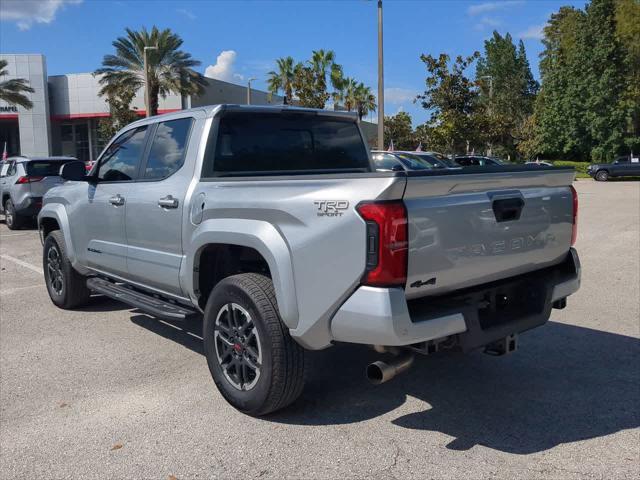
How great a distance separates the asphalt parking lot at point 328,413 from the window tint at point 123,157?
1517mm

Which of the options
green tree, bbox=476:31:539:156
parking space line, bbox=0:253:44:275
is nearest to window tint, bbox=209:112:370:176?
parking space line, bbox=0:253:44:275

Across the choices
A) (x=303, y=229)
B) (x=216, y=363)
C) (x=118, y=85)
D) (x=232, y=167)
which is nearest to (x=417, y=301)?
(x=303, y=229)

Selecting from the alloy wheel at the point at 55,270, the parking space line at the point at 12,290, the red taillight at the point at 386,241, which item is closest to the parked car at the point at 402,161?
the parking space line at the point at 12,290

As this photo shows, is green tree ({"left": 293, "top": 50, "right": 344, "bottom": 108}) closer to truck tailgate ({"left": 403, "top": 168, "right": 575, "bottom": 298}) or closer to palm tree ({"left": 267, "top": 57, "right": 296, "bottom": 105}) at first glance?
palm tree ({"left": 267, "top": 57, "right": 296, "bottom": 105})

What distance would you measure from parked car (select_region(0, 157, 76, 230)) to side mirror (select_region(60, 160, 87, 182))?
30.6 ft

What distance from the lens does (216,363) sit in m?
4.01

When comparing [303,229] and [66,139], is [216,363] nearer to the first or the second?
[303,229]

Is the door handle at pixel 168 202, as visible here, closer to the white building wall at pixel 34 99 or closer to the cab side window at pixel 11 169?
the cab side window at pixel 11 169

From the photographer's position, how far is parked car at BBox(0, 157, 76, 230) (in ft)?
46.0

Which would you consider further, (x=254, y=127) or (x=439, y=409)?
(x=254, y=127)

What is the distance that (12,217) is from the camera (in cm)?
1458

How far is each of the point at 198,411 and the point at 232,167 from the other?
5.74ft

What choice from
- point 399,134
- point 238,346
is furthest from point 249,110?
point 399,134

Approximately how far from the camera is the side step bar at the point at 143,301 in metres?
4.39
